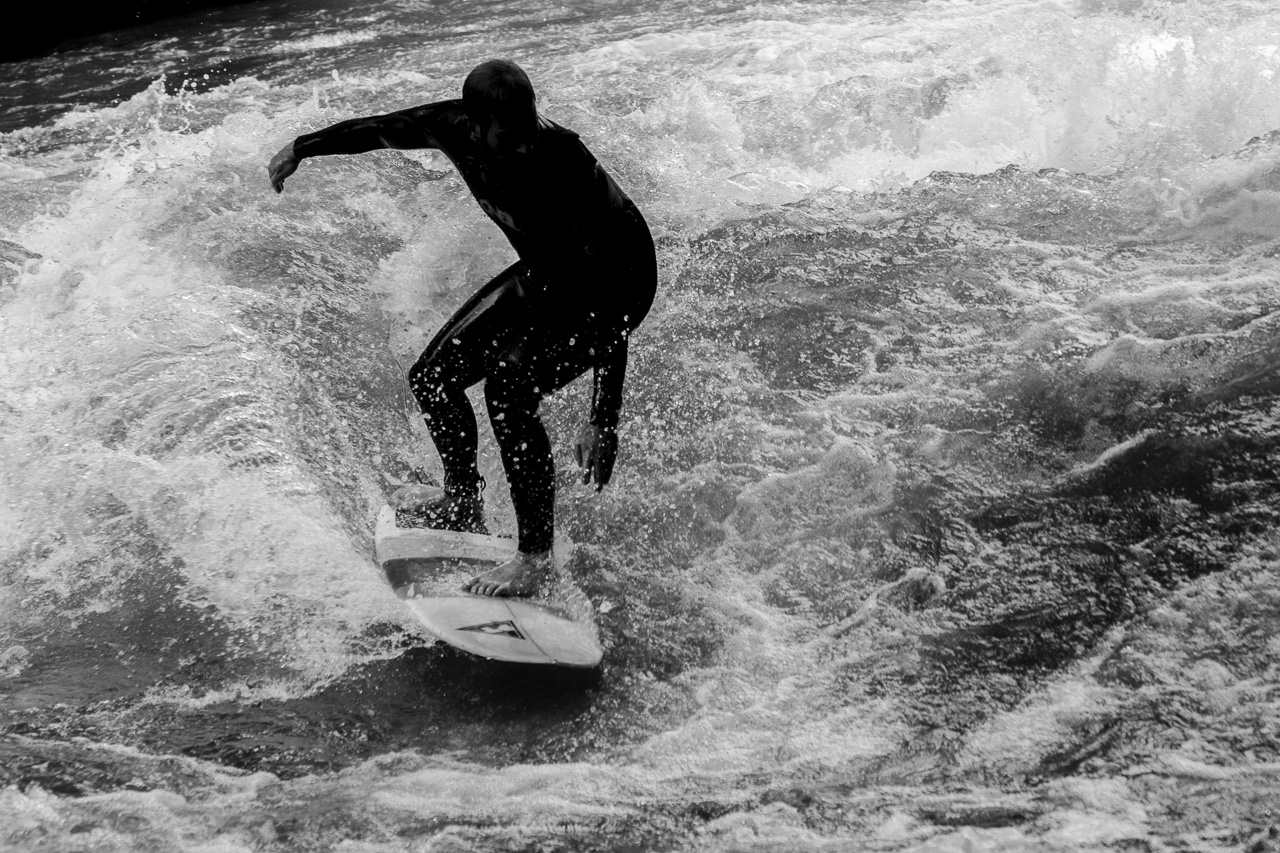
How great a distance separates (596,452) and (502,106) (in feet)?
3.52

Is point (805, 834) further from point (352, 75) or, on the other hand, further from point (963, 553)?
point (352, 75)

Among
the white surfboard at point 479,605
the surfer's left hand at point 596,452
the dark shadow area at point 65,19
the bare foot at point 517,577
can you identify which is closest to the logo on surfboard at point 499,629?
the white surfboard at point 479,605

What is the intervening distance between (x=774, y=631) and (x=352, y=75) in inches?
281

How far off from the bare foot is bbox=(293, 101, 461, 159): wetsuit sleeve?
4.27 feet

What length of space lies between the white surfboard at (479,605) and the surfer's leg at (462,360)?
11.2 inches

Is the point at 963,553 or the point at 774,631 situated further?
the point at 963,553

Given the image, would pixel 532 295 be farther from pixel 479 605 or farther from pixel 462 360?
pixel 479 605

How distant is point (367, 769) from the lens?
302 centimetres

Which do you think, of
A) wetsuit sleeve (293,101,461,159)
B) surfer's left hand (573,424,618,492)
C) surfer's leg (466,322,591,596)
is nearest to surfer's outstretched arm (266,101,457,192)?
wetsuit sleeve (293,101,461,159)

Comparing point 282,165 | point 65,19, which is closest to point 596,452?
point 282,165

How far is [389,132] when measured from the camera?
129 inches

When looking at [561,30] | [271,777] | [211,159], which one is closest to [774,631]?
[271,777]

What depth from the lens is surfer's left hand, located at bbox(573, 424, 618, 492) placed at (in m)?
3.39

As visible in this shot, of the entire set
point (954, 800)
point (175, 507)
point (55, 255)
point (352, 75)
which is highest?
point (352, 75)
